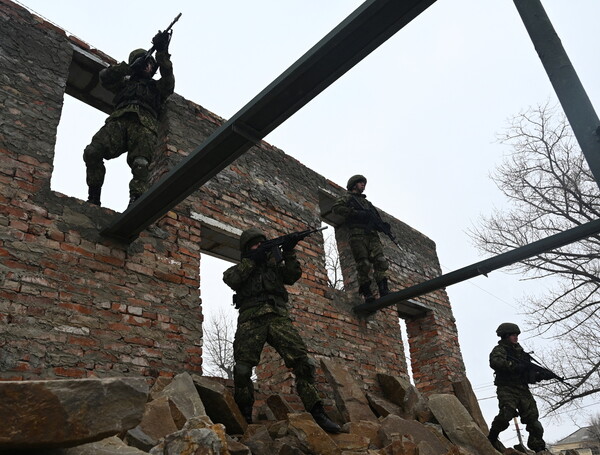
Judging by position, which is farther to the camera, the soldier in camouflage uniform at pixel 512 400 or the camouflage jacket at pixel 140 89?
the soldier in camouflage uniform at pixel 512 400

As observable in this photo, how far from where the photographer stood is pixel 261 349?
4277 millimetres

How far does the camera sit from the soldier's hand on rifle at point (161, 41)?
5.11m

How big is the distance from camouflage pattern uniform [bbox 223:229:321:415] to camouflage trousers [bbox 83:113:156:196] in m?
1.41

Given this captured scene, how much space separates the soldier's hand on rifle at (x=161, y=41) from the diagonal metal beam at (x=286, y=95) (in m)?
1.92

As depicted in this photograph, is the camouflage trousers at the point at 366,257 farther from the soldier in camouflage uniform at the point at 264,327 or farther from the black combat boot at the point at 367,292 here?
the soldier in camouflage uniform at the point at 264,327

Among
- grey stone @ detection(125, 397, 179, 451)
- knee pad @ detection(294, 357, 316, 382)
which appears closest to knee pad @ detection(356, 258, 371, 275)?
knee pad @ detection(294, 357, 316, 382)

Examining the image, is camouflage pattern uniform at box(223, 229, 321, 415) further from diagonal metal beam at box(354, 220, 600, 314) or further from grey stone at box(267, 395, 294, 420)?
diagonal metal beam at box(354, 220, 600, 314)

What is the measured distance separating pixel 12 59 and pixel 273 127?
2.91 m

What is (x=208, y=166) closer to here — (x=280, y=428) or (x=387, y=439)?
(x=280, y=428)

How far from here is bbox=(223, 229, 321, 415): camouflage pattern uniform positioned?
166 inches

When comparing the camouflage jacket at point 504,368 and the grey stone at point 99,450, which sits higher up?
the camouflage jacket at point 504,368

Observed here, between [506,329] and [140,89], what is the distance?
17.7ft

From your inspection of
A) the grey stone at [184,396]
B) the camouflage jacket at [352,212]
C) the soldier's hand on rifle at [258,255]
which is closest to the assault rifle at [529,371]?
the camouflage jacket at [352,212]

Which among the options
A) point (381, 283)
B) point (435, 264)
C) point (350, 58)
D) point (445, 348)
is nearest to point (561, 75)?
point (350, 58)
